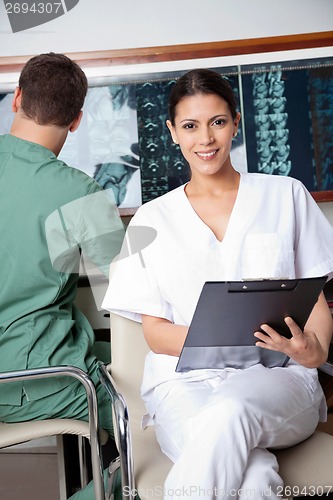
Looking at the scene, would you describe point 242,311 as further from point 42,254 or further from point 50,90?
point 50,90

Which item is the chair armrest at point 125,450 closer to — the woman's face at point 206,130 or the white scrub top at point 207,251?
the white scrub top at point 207,251

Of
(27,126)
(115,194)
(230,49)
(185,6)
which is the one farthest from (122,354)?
(185,6)

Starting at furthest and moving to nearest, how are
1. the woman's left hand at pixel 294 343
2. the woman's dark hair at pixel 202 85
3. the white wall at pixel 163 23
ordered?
the white wall at pixel 163 23 < the woman's dark hair at pixel 202 85 < the woman's left hand at pixel 294 343

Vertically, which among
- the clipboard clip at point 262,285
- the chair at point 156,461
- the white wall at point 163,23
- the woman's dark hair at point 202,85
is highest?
the white wall at point 163,23

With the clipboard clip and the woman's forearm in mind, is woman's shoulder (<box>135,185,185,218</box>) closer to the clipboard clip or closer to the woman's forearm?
the woman's forearm

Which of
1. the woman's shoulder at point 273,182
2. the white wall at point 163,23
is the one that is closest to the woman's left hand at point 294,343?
the woman's shoulder at point 273,182

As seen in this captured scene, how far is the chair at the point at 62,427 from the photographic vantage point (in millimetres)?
1406

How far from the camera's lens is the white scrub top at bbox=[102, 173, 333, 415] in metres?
1.46

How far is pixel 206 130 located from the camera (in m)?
1.54

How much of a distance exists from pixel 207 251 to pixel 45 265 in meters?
0.43

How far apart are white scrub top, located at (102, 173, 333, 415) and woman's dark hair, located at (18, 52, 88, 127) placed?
17.2 inches

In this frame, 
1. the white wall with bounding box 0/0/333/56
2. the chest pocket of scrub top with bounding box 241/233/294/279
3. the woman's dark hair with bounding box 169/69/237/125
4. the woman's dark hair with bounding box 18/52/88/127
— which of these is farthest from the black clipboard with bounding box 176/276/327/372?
the white wall with bounding box 0/0/333/56

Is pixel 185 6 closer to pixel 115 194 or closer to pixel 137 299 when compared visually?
pixel 115 194

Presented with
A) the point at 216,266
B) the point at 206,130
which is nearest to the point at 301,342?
the point at 216,266
